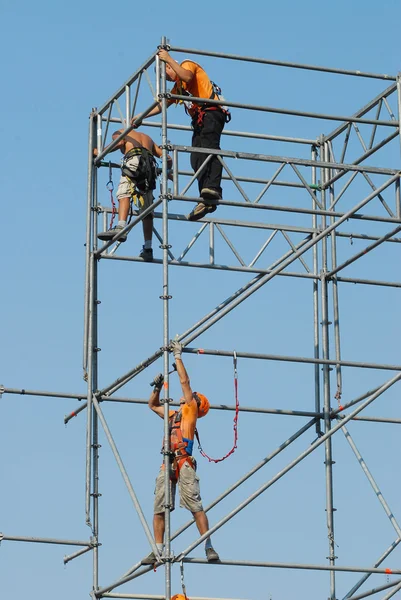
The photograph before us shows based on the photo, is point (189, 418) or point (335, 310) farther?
point (335, 310)

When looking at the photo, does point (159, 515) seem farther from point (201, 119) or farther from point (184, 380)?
point (201, 119)

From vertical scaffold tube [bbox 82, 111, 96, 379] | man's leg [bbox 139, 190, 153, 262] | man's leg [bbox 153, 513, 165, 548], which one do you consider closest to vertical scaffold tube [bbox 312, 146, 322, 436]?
man's leg [bbox 139, 190, 153, 262]

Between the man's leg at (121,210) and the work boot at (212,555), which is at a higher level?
the man's leg at (121,210)

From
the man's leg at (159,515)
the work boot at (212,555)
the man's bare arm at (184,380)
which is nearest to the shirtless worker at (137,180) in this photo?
the man's bare arm at (184,380)

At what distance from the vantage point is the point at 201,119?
2061 cm

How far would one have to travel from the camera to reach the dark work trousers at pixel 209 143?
2025 cm

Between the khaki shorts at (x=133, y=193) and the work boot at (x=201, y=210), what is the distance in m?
1.16

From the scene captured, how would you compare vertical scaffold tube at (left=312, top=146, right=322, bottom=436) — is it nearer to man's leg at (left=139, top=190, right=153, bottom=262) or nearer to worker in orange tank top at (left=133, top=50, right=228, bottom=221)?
man's leg at (left=139, top=190, right=153, bottom=262)

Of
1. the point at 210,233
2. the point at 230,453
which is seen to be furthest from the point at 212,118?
the point at 230,453

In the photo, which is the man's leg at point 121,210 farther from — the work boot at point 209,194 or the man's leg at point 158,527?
the man's leg at point 158,527

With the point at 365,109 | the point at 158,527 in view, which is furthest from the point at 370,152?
the point at 158,527

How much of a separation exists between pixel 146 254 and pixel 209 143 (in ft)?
5.97

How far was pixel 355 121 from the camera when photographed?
68.8 ft

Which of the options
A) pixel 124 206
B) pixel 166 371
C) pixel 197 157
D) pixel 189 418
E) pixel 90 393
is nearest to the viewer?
pixel 166 371
